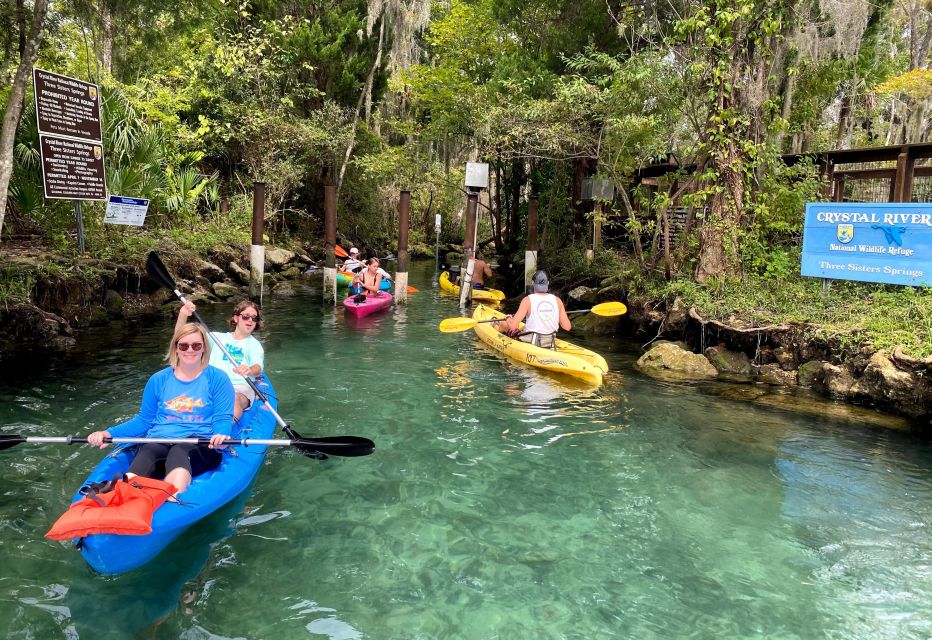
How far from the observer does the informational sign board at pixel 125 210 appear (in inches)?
431

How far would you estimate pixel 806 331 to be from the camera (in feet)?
27.9

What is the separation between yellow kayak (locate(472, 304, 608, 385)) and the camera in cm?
816

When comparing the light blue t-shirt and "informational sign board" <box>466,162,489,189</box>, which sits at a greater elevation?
"informational sign board" <box>466,162,489,189</box>

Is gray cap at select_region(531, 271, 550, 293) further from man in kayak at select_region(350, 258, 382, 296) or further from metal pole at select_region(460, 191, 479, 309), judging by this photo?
metal pole at select_region(460, 191, 479, 309)

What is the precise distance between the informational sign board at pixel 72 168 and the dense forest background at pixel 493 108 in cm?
54

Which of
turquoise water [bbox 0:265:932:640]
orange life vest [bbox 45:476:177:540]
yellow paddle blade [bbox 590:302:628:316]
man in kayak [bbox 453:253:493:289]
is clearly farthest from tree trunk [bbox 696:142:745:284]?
orange life vest [bbox 45:476:177:540]

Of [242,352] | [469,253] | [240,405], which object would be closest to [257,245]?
[469,253]

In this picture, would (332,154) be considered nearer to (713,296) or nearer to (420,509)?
(713,296)

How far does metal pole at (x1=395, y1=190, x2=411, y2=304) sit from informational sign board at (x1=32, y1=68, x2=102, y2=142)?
6.24m

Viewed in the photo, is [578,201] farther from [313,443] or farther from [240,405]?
[313,443]

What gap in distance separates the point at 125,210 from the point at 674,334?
1014cm

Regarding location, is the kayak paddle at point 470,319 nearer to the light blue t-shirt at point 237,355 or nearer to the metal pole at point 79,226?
the light blue t-shirt at point 237,355

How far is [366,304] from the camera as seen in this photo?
44.0 feet

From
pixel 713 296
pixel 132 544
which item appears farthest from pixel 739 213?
pixel 132 544
